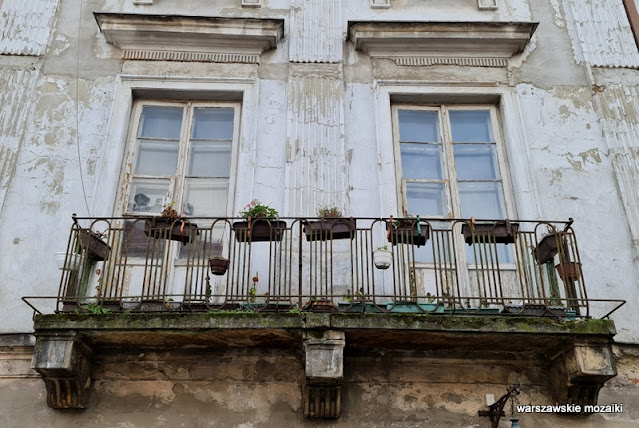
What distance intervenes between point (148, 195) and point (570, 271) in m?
3.95

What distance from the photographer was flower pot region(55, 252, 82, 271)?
5.66m

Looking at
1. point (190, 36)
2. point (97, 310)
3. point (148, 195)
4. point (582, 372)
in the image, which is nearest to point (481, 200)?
point (582, 372)

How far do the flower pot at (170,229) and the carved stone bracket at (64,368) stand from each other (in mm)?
1030

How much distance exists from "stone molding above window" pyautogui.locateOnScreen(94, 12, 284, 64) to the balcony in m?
2.00

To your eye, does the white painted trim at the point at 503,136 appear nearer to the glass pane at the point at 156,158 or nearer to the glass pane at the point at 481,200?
the glass pane at the point at 481,200

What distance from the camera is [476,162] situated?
23.5 feet

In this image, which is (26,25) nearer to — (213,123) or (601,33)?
(213,123)

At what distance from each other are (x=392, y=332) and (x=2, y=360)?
3.22 metres

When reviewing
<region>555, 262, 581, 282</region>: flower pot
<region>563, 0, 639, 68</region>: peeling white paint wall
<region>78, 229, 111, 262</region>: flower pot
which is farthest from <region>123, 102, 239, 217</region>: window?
<region>563, 0, 639, 68</region>: peeling white paint wall

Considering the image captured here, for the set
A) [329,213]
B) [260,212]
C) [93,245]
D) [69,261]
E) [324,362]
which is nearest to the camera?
[324,362]

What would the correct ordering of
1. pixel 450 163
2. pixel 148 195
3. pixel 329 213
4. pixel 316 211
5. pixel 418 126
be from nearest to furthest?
pixel 329 213
pixel 316 211
pixel 148 195
pixel 450 163
pixel 418 126

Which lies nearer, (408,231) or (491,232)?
(408,231)

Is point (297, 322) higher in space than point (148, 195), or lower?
Result: lower

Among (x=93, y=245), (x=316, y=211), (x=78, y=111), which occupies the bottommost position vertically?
(x=93, y=245)
